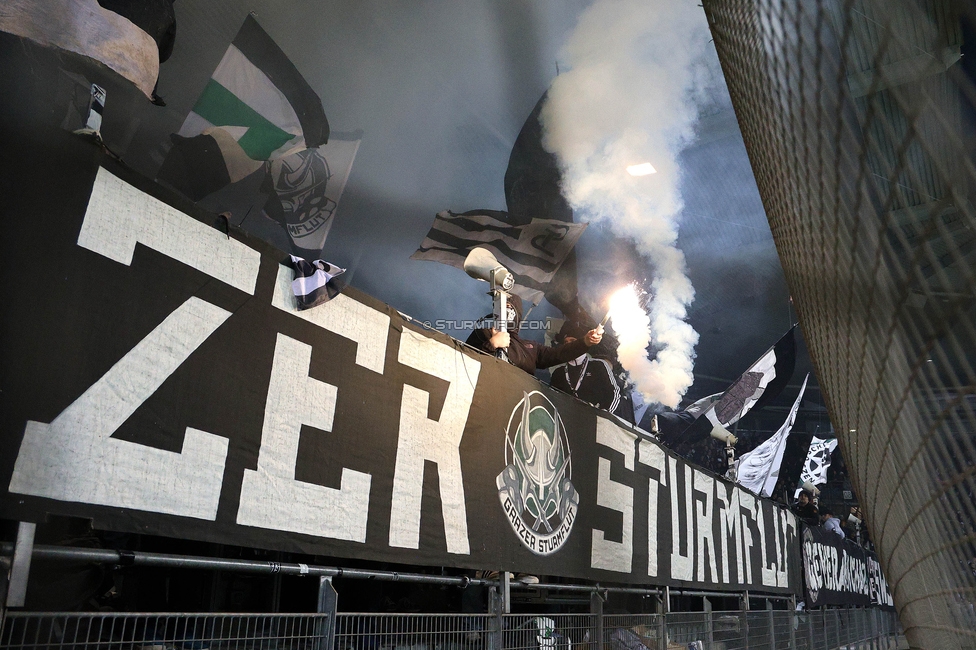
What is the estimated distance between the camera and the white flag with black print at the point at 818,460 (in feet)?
95.3

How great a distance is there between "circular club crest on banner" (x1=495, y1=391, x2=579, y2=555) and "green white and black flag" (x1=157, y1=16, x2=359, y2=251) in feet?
22.7

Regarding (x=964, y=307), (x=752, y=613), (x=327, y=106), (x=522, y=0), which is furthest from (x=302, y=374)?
(x=522, y=0)

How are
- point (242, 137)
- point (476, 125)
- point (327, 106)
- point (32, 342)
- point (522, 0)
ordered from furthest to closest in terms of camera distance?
point (476, 125) < point (522, 0) < point (327, 106) < point (242, 137) < point (32, 342)

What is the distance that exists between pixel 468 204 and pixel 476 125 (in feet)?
5.88

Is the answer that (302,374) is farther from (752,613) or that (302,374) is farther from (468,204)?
(468,204)

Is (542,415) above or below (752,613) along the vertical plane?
above

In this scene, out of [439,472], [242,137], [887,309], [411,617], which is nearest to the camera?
[887,309]

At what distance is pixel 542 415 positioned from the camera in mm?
5176

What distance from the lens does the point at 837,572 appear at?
13.7 metres

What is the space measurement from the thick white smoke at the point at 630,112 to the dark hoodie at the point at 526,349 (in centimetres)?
1056

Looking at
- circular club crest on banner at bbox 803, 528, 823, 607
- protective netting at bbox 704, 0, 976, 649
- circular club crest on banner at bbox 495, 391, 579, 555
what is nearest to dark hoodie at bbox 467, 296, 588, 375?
circular club crest on banner at bbox 495, 391, 579, 555

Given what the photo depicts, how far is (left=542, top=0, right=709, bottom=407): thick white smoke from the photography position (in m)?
18.1

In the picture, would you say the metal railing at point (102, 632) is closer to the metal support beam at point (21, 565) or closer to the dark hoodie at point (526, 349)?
the metal support beam at point (21, 565)

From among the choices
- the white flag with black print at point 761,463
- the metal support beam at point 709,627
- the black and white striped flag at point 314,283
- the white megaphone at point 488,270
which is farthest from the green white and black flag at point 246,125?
the white flag with black print at point 761,463
